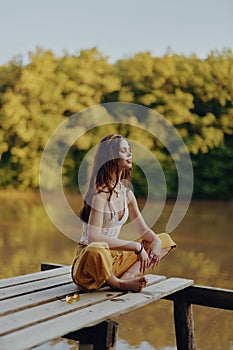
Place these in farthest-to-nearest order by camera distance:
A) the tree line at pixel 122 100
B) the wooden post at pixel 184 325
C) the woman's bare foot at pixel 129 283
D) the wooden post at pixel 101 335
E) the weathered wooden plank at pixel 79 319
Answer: the tree line at pixel 122 100 → the wooden post at pixel 184 325 → the woman's bare foot at pixel 129 283 → the wooden post at pixel 101 335 → the weathered wooden plank at pixel 79 319

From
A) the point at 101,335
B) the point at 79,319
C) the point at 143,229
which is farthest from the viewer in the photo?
the point at 143,229

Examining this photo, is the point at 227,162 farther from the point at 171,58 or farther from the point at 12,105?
the point at 12,105

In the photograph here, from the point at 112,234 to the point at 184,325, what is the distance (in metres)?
0.50

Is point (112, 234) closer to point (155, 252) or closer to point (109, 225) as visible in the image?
point (109, 225)

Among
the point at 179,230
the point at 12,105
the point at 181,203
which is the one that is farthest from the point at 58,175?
the point at 179,230

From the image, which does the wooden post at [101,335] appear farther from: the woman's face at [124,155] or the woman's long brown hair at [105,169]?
the woman's face at [124,155]

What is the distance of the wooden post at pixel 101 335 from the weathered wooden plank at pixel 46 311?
77mm

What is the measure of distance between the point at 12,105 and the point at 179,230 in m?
4.42

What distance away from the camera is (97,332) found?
1.64m

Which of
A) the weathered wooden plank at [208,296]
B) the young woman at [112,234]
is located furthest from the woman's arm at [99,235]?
the weathered wooden plank at [208,296]

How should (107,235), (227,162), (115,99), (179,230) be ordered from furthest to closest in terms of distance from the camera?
1. (115,99)
2. (227,162)
3. (179,230)
4. (107,235)

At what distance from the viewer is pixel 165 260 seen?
4121 millimetres

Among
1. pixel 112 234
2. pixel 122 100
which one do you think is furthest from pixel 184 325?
pixel 122 100

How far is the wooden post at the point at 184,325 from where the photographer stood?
2.04m
